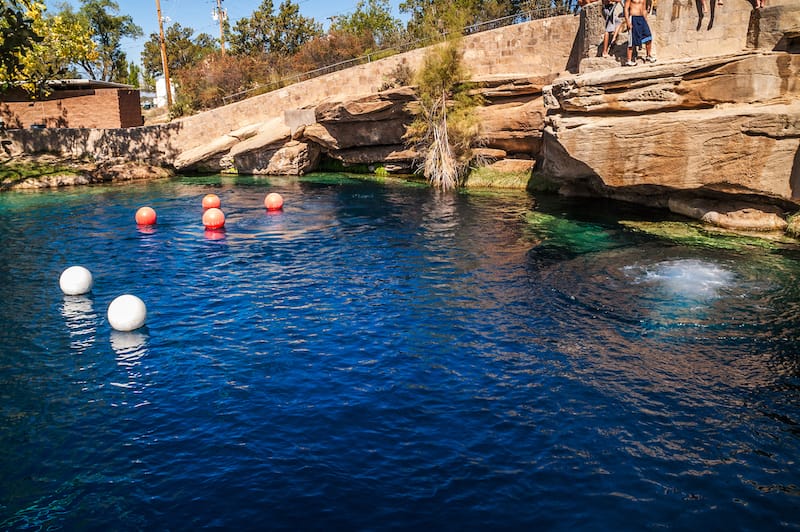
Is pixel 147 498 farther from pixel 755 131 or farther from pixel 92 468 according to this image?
pixel 755 131

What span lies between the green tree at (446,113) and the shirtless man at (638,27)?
8232 millimetres

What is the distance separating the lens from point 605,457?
7867mm

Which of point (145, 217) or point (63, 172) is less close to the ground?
point (63, 172)

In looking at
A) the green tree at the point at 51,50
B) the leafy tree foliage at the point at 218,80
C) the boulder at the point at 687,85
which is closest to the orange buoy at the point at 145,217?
the green tree at the point at 51,50

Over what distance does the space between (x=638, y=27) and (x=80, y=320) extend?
19.0m

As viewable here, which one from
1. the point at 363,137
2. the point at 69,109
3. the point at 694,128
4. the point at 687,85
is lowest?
the point at 694,128

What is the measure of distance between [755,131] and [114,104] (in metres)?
35.4

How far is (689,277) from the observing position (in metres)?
14.4

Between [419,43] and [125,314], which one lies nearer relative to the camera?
[125,314]

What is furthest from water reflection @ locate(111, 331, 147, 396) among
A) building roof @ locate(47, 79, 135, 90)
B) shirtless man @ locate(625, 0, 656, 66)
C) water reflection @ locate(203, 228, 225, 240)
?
building roof @ locate(47, 79, 135, 90)

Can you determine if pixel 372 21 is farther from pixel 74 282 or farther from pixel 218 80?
pixel 74 282

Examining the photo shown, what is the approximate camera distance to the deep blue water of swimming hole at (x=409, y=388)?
7.12 m

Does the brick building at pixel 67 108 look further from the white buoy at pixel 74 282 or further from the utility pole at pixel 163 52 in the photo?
the white buoy at pixel 74 282

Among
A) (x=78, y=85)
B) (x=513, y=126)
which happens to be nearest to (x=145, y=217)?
(x=513, y=126)
